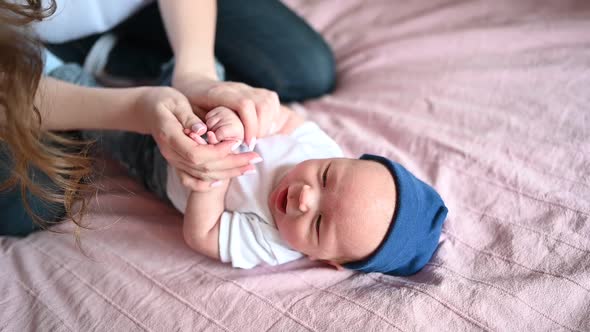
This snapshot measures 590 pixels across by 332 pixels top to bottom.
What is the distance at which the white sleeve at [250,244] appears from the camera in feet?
2.75

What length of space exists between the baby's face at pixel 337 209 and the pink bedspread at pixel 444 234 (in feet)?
0.20

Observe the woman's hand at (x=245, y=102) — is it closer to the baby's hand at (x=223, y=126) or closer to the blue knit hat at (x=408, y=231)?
the baby's hand at (x=223, y=126)

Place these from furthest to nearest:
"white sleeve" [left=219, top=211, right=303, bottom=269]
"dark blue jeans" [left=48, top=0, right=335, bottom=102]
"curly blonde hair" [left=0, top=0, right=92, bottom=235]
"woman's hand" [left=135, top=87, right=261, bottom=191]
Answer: "dark blue jeans" [left=48, top=0, right=335, bottom=102] → "white sleeve" [left=219, top=211, right=303, bottom=269] → "woman's hand" [left=135, top=87, right=261, bottom=191] → "curly blonde hair" [left=0, top=0, right=92, bottom=235]

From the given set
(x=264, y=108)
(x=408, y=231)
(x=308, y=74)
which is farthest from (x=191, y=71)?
(x=408, y=231)

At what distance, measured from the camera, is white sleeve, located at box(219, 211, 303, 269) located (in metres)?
0.84

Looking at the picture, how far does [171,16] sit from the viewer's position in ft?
3.41

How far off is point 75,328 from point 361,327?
449 mm

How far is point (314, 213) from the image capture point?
82 centimetres

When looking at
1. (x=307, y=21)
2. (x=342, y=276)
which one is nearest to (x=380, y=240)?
(x=342, y=276)

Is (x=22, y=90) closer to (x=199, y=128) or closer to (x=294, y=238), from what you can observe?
(x=199, y=128)

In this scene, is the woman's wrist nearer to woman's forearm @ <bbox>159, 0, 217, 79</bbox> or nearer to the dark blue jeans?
woman's forearm @ <bbox>159, 0, 217, 79</bbox>

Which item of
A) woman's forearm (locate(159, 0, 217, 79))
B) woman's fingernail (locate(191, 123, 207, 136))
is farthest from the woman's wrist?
woman's fingernail (locate(191, 123, 207, 136))

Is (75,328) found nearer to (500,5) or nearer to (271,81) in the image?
(271,81)

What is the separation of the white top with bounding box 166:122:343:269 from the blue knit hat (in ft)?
0.45
